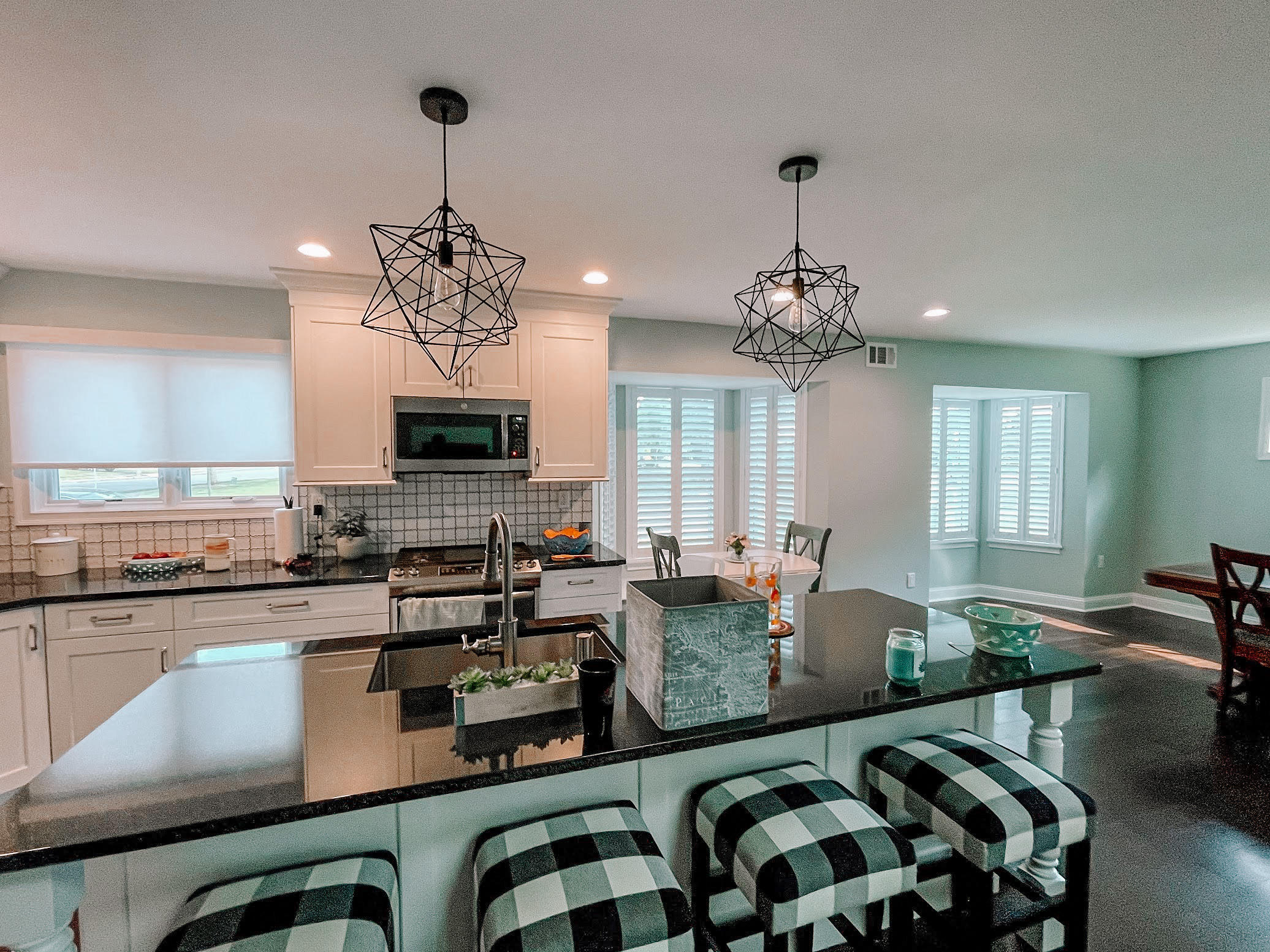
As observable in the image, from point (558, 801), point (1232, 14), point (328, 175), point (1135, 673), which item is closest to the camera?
point (1232, 14)

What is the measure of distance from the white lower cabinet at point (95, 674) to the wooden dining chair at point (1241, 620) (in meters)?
5.45

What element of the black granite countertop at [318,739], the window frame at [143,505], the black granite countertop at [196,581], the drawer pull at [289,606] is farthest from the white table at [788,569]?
the window frame at [143,505]

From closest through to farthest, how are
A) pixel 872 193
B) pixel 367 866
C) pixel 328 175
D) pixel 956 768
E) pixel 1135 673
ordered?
pixel 367 866, pixel 956 768, pixel 328 175, pixel 872 193, pixel 1135 673

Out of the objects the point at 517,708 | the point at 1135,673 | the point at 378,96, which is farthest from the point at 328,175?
the point at 1135,673

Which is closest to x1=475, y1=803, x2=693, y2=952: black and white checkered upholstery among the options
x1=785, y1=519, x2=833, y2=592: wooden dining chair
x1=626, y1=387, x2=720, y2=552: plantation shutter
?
x1=785, y1=519, x2=833, y2=592: wooden dining chair

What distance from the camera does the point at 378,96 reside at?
4.91ft

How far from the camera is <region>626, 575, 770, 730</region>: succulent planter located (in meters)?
1.20

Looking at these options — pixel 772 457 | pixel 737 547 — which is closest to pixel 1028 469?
pixel 772 457

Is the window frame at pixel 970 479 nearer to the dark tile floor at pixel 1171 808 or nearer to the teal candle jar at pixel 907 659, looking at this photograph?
the dark tile floor at pixel 1171 808

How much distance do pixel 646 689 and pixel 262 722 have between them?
2.72 feet

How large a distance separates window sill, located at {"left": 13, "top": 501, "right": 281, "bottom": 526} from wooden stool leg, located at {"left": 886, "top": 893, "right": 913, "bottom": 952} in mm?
3423

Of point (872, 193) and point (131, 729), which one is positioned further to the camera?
point (872, 193)

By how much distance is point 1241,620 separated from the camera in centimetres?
337

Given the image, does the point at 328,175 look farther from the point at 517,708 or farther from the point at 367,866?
the point at 367,866
